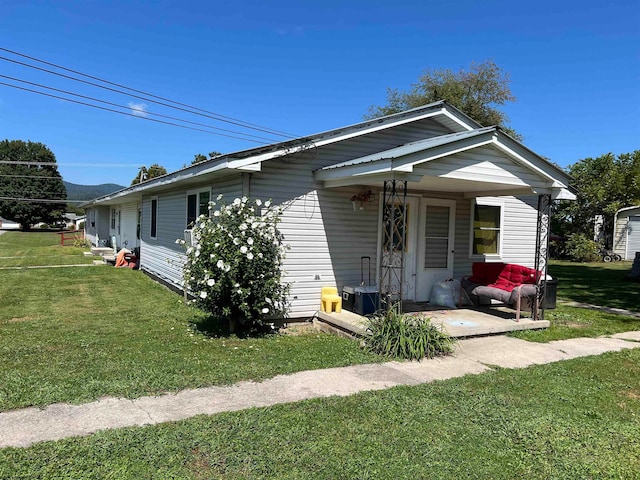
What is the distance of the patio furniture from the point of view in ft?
25.5

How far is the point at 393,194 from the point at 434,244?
3.30m

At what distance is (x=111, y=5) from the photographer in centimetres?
1312

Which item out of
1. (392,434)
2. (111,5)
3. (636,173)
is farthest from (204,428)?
(636,173)

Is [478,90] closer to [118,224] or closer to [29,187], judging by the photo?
[118,224]

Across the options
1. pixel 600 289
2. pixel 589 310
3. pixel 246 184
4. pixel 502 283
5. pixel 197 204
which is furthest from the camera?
pixel 600 289

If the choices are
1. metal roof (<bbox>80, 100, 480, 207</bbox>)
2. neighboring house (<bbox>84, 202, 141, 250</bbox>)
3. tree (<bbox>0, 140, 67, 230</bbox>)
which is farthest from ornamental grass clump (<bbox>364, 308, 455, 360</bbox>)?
tree (<bbox>0, 140, 67, 230</bbox>)

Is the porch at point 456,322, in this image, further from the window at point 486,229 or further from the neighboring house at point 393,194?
the window at point 486,229

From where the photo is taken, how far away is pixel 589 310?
10438mm

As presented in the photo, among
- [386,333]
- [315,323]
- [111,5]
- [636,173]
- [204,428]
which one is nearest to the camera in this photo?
[204,428]

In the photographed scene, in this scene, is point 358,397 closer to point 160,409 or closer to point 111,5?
point 160,409

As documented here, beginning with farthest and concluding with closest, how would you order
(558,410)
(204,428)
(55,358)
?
1. (55,358)
2. (558,410)
3. (204,428)

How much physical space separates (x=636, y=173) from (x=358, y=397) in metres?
28.8

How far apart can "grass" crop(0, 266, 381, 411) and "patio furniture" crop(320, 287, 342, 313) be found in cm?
60

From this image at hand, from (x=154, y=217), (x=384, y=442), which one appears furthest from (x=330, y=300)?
(x=154, y=217)
